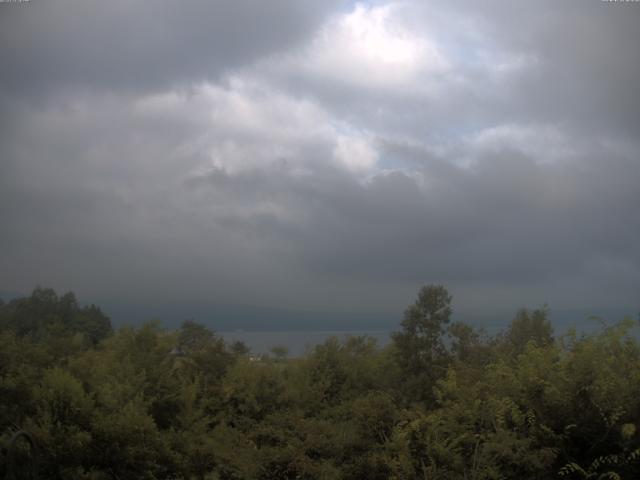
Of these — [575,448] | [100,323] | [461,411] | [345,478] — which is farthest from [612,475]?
[100,323]

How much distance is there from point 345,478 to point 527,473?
3.07 m

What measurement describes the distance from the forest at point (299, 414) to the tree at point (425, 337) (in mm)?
869

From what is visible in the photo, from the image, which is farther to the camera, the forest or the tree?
the tree

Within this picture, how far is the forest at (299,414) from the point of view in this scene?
7840 millimetres

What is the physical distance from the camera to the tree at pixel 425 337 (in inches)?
600

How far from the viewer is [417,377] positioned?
14.9 metres

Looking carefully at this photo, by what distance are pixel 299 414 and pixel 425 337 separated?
5.19m

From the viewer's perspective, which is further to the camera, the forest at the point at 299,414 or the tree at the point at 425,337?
the tree at the point at 425,337

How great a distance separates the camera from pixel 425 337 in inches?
620

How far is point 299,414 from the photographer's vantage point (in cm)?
1188

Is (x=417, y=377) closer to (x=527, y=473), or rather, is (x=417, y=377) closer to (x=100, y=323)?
(x=527, y=473)

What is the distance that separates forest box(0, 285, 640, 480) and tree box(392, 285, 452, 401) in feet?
2.85

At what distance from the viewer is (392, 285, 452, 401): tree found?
1524cm

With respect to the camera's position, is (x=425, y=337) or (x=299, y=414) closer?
(x=299, y=414)
